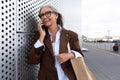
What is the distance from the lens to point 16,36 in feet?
8.96

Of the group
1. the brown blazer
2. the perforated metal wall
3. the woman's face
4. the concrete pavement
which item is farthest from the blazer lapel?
the concrete pavement

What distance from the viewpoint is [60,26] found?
3018 millimetres

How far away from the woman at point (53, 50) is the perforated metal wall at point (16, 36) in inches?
4.6

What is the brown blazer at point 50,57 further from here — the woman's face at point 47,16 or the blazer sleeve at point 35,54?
the woman's face at point 47,16

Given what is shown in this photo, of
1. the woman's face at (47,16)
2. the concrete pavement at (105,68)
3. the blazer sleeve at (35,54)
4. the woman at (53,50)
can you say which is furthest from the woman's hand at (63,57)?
the concrete pavement at (105,68)

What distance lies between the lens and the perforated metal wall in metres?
2.59

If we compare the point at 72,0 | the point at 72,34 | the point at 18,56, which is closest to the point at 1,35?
the point at 18,56

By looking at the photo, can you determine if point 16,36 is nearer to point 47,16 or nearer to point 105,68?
point 47,16

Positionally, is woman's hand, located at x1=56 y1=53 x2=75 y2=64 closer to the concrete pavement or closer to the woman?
the woman

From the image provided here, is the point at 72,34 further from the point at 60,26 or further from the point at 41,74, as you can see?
the point at 41,74

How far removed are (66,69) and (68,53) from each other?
0.15m

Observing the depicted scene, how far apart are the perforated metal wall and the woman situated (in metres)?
0.12

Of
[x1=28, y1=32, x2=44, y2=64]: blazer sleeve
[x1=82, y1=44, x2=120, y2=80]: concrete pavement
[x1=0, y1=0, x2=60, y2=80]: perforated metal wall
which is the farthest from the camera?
[x1=82, y1=44, x2=120, y2=80]: concrete pavement

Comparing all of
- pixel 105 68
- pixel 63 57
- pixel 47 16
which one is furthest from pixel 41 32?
pixel 105 68
